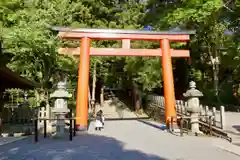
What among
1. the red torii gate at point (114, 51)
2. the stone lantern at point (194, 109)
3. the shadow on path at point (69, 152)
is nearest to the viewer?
the shadow on path at point (69, 152)

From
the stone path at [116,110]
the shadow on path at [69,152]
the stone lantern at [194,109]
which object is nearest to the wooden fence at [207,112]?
the stone lantern at [194,109]

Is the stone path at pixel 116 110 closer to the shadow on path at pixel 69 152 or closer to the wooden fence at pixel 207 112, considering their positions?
the wooden fence at pixel 207 112

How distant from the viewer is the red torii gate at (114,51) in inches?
599

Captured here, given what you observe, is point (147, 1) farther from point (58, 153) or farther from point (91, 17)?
point (58, 153)

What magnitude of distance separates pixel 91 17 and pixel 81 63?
13162 mm

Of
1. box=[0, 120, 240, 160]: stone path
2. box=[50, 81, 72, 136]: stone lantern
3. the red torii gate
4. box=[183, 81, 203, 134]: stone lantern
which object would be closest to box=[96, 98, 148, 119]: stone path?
the red torii gate

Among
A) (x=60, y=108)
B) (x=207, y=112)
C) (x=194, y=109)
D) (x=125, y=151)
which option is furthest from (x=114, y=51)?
(x=125, y=151)

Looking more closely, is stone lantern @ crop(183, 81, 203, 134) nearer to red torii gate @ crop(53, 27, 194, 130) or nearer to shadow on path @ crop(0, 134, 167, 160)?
red torii gate @ crop(53, 27, 194, 130)

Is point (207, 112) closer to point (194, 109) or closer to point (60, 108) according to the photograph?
point (194, 109)

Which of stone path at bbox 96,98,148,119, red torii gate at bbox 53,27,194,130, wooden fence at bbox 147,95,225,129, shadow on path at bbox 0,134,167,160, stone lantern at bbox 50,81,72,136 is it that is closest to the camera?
shadow on path at bbox 0,134,167,160

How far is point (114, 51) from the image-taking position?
16.5 meters

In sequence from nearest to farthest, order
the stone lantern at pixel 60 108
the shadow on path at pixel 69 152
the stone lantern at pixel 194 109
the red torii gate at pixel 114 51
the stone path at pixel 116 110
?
the shadow on path at pixel 69 152, the stone lantern at pixel 60 108, the stone lantern at pixel 194 109, the red torii gate at pixel 114 51, the stone path at pixel 116 110

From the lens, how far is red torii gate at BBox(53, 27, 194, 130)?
15227 mm

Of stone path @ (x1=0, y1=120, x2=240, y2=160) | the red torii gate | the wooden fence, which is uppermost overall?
the red torii gate
